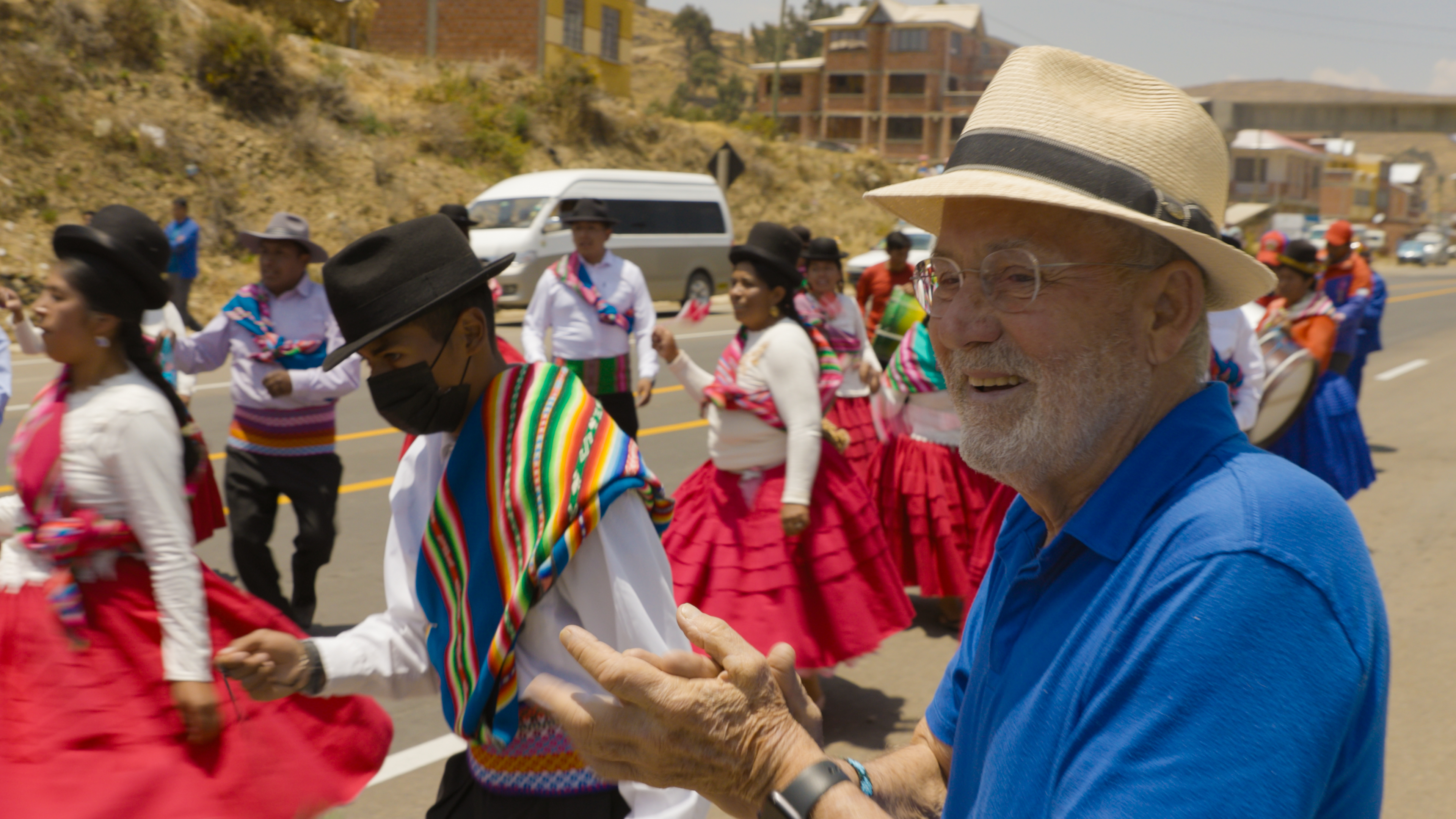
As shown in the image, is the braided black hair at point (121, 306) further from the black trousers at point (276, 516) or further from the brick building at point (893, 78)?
the brick building at point (893, 78)

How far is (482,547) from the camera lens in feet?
7.93

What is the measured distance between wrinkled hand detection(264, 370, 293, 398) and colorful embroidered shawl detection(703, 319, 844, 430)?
7.17 feet

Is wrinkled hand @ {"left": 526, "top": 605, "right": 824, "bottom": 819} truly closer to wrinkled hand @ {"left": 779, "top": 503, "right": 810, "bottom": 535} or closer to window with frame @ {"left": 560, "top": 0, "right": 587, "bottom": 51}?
wrinkled hand @ {"left": 779, "top": 503, "right": 810, "bottom": 535}

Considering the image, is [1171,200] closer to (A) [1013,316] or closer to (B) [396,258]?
(A) [1013,316]

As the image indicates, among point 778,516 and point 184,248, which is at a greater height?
point 184,248

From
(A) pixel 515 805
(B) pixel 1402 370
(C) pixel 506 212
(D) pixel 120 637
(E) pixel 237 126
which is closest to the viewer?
(A) pixel 515 805

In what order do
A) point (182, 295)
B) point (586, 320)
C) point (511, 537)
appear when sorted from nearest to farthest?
point (511, 537), point (586, 320), point (182, 295)

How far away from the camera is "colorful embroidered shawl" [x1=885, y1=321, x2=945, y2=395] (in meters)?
A: 5.92

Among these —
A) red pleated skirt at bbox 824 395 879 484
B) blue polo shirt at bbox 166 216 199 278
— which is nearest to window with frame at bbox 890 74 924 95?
blue polo shirt at bbox 166 216 199 278

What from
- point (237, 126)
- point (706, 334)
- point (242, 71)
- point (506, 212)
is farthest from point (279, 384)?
point (242, 71)

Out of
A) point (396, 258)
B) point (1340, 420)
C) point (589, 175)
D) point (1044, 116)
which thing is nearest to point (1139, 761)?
point (1044, 116)

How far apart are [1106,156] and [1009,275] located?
20cm

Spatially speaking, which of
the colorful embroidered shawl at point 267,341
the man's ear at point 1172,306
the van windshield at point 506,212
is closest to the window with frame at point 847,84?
the van windshield at point 506,212

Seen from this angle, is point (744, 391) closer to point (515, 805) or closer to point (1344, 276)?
point (515, 805)
